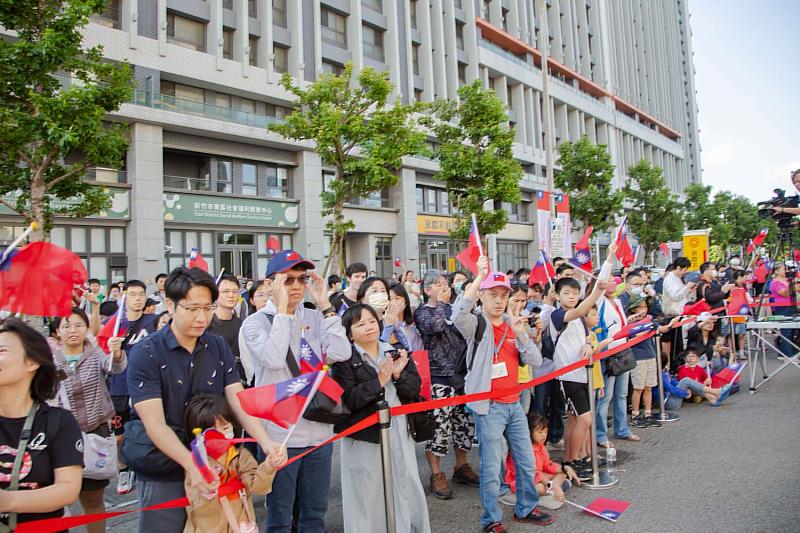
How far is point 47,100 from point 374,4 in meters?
22.4

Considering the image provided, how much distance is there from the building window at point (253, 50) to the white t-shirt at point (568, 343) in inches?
860

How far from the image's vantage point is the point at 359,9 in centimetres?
2744

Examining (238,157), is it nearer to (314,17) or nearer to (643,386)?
(314,17)

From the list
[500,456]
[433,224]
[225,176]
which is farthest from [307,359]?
[433,224]

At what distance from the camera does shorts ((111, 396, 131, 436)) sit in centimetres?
526

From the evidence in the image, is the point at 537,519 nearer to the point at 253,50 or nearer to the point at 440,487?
the point at 440,487

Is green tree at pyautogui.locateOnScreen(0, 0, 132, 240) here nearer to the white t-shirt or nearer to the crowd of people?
the crowd of people

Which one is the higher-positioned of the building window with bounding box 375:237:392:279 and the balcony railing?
the balcony railing

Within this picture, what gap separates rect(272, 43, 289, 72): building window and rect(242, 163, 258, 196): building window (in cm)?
450

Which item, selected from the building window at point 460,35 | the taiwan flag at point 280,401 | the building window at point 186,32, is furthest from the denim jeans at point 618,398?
the building window at point 460,35

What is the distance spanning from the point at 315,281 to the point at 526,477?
2.25 meters

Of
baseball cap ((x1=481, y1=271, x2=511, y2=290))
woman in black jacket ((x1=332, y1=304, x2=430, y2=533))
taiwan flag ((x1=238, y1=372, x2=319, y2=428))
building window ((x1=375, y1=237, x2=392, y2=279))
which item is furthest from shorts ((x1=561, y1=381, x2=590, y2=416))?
building window ((x1=375, y1=237, x2=392, y2=279))

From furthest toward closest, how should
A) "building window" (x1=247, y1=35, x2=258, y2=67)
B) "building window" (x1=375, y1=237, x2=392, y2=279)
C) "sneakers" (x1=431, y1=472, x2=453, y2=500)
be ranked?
"building window" (x1=375, y1=237, x2=392, y2=279)
"building window" (x1=247, y1=35, x2=258, y2=67)
"sneakers" (x1=431, y1=472, x2=453, y2=500)

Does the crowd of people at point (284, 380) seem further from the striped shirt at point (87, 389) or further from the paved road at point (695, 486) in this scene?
the paved road at point (695, 486)
